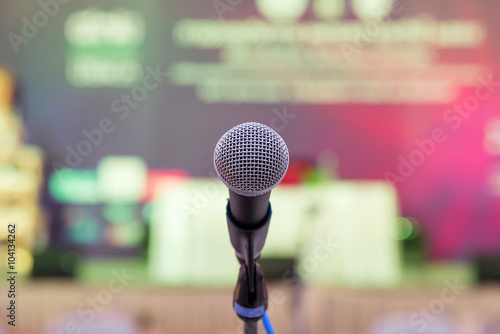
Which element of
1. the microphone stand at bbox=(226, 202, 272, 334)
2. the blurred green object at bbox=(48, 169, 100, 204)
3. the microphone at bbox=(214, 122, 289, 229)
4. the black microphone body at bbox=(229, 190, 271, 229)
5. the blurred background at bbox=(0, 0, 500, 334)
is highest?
the microphone at bbox=(214, 122, 289, 229)

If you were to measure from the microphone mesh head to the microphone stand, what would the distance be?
0.07 metres

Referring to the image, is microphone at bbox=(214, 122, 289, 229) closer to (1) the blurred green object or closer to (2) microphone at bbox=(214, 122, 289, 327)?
(2) microphone at bbox=(214, 122, 289, 327)

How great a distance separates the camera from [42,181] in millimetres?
5832

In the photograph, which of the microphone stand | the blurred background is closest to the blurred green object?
the blurred background

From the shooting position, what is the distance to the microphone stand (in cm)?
78

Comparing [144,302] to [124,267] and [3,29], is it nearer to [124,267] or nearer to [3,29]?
[124,267]

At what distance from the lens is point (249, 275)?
0.81 m

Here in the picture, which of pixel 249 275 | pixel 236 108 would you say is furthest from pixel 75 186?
pixel 249 275

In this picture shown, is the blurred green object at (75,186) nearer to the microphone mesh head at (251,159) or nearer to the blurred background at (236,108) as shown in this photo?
the blurred background at (236,108)

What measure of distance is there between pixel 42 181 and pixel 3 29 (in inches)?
64.5

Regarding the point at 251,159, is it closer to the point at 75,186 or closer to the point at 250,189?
the point at 250,189

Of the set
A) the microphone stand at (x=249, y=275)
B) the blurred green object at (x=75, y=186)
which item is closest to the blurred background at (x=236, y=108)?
the blurred green object at (x=75, y=186)

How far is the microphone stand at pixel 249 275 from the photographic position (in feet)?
2.56

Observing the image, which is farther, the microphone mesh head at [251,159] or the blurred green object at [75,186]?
the blurred green object at [75,186]
